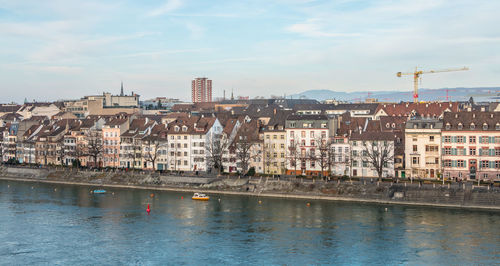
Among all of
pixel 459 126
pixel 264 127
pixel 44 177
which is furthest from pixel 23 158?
pixel 459 126

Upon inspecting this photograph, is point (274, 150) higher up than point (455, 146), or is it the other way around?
point (455, 146)

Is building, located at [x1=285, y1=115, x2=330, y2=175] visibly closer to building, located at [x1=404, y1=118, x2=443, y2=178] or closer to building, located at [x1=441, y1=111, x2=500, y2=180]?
building, located at [x1=404, y1=118, x2=443, y2=178]

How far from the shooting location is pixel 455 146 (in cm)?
8562

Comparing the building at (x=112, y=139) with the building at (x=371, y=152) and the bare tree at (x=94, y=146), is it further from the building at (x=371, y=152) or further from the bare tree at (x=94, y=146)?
the building at (x=371, y=152)

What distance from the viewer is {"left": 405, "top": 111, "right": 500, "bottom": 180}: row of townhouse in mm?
83750

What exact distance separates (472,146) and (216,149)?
40415mm

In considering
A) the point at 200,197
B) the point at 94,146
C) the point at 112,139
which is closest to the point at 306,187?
the point at 200,197

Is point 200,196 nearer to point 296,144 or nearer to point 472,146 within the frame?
point 296,144

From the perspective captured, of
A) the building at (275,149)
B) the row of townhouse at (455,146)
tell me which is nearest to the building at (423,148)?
the row of townhouse at (455,146)

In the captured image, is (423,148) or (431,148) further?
(423,148)

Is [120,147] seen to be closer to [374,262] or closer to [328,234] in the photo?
[328,234]

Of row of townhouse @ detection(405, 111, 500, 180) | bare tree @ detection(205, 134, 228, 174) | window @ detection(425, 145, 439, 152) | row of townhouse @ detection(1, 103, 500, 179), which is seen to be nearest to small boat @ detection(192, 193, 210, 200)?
row of townhouse @ detection(1, 103, 500, 179)

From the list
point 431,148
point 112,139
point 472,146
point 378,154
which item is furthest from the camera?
point 112,139

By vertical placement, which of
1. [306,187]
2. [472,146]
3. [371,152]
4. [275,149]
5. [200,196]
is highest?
[472,146]
